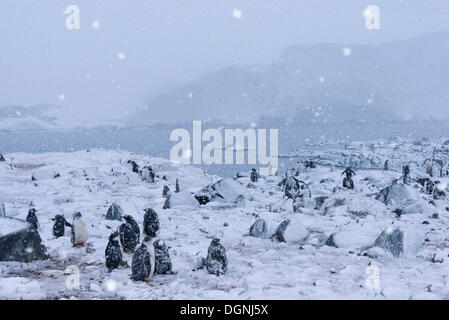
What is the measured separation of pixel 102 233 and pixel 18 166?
19.1 m

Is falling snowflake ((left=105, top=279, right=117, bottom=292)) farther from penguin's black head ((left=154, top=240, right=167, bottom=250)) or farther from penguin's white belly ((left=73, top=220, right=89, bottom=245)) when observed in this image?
penguin's white belly ((left=73, top=220, right=89, bottom=245))

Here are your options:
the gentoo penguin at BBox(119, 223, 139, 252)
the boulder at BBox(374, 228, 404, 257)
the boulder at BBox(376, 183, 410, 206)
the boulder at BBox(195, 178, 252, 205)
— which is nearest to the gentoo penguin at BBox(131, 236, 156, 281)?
the gentoo penguin at BBox(119, 223, 139, 252)

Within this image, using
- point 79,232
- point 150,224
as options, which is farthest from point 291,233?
point 79,232

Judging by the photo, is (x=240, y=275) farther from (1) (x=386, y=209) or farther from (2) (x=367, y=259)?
(1) (x=386, y=209)

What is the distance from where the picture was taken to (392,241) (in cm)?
734

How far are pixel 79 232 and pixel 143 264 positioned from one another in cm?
274

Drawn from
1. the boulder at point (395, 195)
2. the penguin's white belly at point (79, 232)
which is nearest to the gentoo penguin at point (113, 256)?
the penguin's white belly at point (79, 232)

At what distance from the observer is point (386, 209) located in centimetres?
1145

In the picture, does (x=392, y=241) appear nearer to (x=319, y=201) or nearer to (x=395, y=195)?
(x=395, y=195)

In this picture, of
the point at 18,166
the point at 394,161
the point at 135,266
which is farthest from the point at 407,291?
the point at 394,161

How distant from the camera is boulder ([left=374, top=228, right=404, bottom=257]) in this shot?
23.8 ft

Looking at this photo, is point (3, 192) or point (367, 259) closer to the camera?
point (367, 259)

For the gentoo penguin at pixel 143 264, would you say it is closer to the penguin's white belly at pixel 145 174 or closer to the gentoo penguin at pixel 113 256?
the gentoo penguin at pixel 113 256

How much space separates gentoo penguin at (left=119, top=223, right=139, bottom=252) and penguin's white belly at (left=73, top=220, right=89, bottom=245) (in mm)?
951
